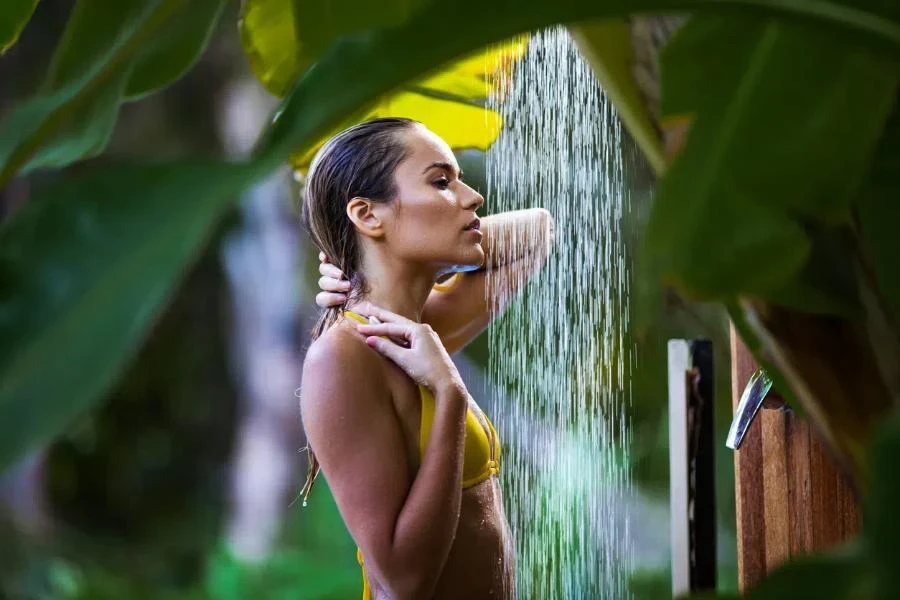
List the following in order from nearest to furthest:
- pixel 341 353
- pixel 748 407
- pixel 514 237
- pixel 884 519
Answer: pixel 884 519, pixel 748 407, pixel 341 353, pixel 514 237

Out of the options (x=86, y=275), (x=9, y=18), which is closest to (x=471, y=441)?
(x=9, y=18)

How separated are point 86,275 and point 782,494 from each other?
2.04ft

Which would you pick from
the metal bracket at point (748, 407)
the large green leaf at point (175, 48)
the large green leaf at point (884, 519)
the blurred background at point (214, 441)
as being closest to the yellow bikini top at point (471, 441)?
the metal bracket at point (748, 407)

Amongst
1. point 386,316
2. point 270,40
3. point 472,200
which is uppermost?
point 270,40

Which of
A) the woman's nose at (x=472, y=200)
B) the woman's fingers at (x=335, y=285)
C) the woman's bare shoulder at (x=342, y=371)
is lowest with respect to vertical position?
the woman's bare shoulder at (x=342, y=371)

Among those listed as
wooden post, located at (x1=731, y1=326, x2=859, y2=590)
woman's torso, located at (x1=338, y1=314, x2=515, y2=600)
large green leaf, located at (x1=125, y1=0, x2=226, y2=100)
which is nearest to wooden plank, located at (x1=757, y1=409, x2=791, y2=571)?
wooden post, located at (x1=731, y1=326, x2=859, y2=590)

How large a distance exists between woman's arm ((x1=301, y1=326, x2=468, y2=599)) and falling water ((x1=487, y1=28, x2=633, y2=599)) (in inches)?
12.2

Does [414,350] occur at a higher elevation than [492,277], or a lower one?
lower

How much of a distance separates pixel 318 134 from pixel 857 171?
7.2 inches

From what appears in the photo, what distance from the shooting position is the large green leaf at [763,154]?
335 mm

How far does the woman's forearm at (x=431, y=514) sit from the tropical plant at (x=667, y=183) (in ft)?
1.34

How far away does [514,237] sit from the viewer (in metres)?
1.08

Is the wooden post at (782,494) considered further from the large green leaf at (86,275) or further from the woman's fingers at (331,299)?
the large green leaf at (86,275)

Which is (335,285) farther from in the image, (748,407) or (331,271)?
(748,407)
